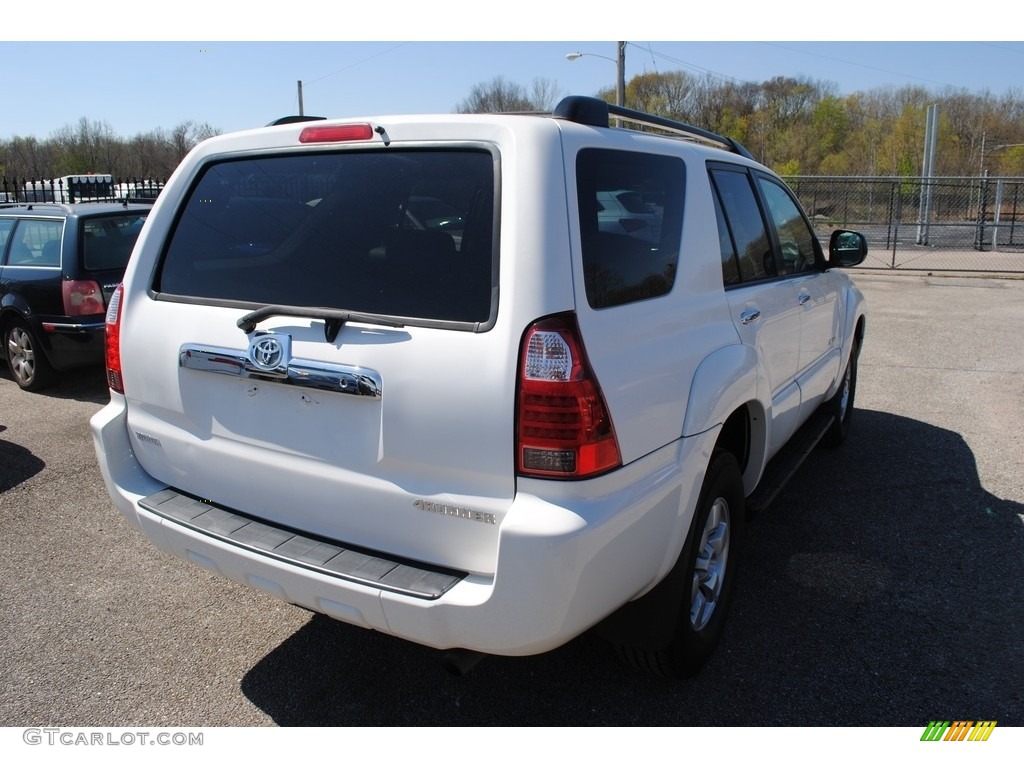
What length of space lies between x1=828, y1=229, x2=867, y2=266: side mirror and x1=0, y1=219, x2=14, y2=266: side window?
23.7 ft

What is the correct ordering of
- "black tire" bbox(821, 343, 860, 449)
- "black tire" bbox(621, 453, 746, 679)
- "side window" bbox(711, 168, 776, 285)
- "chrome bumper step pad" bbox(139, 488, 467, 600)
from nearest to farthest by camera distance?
1. "chrome bumper step pad" bbox(139, 488, 467, 600)
2. "black tire" bbox(621, 453, 746, 679)
3. "side window" bbox(711, 168, 776, 285)
4. "black tire" bbox(821, 343, 860, 449)

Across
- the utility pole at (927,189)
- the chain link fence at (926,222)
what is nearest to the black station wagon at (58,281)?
the chain link fence at (926,222)

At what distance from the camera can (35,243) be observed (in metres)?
7.34

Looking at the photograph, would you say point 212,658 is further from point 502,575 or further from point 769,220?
point 769,220

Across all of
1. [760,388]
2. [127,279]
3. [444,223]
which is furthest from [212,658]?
[760,388]

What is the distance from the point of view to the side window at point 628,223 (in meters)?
2.38

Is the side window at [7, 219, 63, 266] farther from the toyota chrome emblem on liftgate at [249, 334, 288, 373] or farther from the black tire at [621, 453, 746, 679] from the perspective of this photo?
the black tire at [621, 453, 746, 679]

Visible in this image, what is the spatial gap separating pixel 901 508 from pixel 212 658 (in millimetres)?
3744

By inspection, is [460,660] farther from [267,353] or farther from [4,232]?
[4,232]

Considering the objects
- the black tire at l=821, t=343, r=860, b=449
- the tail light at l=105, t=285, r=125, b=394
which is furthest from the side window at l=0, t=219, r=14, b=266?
the black tire at l=821, t=343, r=860, b=449

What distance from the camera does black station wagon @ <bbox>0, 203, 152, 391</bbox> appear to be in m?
6.97

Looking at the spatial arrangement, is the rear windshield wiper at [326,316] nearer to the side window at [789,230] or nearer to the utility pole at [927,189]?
the side window at [789,230]
